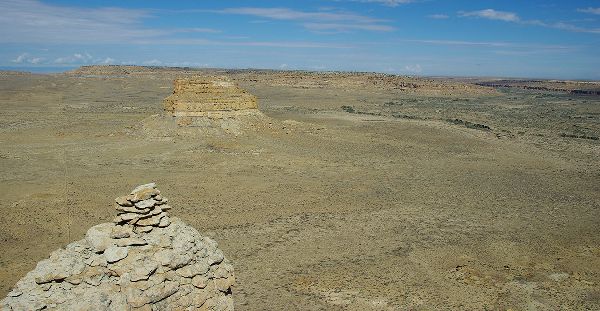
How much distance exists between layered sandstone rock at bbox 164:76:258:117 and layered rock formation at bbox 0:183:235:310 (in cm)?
2888

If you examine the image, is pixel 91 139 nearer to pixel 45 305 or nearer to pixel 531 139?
pixel 45 305

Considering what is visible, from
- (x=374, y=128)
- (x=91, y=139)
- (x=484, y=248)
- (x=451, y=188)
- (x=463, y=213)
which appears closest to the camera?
(x=484, y=248)

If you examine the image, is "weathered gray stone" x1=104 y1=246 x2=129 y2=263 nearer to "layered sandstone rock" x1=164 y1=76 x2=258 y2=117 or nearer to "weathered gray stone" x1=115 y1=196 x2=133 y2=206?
"weathered gray stone" x1=115 y1=196 x2=133 y2=206

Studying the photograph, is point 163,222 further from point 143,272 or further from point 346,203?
point 346,203

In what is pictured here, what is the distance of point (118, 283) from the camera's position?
28.6ft

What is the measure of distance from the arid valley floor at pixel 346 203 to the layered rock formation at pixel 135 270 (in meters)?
2.90

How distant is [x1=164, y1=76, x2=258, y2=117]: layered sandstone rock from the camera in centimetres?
3778

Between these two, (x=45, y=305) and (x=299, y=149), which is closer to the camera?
(x=45, y=305)

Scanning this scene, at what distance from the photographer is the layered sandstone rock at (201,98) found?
124 feet

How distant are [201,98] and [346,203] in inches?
831

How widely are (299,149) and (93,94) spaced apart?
66606 mm

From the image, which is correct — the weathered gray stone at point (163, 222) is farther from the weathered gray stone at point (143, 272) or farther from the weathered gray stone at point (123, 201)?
the weathered gray stone at point (143, 272)

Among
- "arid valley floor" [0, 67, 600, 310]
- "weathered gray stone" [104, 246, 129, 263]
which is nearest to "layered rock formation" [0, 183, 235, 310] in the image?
"weathered gray stone" [104, 246, 129, 263]

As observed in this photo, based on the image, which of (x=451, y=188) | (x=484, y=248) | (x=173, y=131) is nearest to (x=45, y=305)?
(x=484, y=248)
